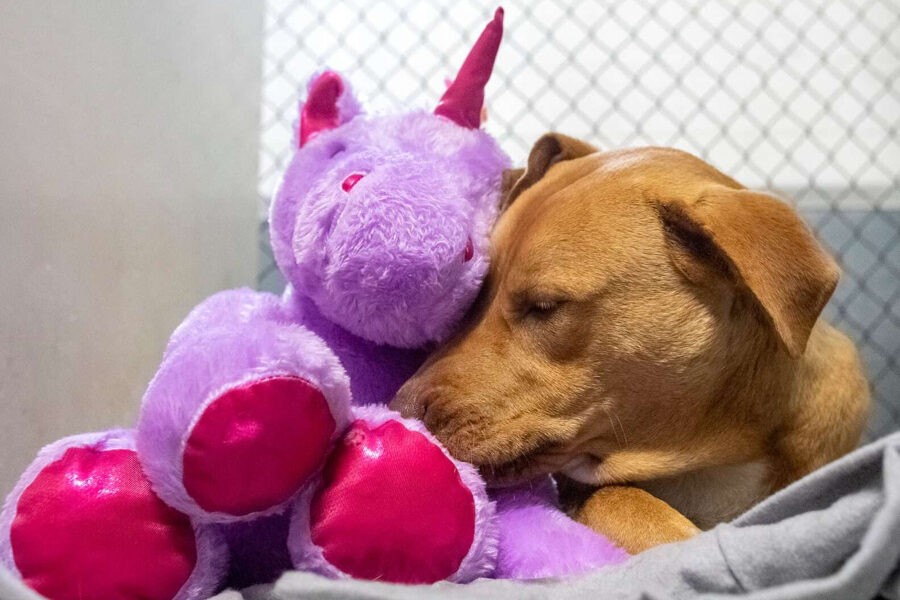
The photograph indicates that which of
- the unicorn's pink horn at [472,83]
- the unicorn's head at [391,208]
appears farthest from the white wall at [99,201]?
the unicorn's pink horn at [472,83]

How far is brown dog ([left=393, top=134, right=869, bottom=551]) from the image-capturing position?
1052 millimetres

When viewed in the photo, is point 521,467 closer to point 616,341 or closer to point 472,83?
point 616,341

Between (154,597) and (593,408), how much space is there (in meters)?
0.61

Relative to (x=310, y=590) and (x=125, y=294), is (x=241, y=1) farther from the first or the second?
(x=310, y=590)

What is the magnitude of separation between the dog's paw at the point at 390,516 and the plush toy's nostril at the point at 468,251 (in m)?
0.30

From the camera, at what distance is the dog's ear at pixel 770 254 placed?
100cm

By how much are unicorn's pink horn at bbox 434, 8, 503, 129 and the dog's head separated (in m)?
0.21

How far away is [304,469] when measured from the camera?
780mm

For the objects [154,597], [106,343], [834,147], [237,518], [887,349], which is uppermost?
[834,147]

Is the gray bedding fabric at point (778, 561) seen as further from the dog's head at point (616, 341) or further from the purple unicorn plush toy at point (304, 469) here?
the dog's head at point (616, 341)

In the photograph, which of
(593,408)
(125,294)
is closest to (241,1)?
(125,294)

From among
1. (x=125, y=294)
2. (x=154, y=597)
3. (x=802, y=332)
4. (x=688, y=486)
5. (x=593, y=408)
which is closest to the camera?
(x=154, y=597)

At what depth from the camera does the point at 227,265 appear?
6.92ft

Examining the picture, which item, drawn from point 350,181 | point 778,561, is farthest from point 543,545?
point 350,181
